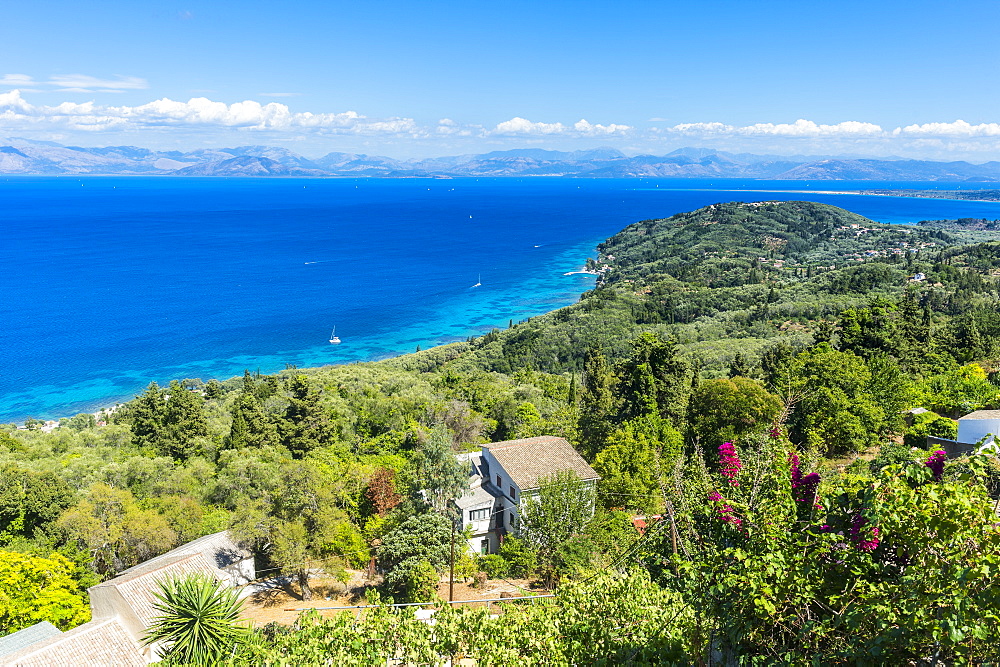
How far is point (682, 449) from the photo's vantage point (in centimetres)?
2484

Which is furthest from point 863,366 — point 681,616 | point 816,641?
point 816,641

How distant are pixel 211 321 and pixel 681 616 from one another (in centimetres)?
9032

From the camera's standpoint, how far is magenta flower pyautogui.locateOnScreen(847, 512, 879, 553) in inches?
271

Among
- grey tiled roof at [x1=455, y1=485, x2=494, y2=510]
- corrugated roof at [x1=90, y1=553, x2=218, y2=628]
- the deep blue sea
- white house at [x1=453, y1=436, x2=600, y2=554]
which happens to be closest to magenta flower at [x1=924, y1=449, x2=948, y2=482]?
white house at [x1=453, y1=436, x2=600, y2=554]

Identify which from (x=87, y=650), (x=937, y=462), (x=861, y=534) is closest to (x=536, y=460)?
(x=87, y=650)

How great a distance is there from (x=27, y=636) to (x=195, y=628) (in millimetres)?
5672

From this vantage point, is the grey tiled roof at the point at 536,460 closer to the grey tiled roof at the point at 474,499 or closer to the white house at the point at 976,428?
the grey tiled roof at the point at 474,499

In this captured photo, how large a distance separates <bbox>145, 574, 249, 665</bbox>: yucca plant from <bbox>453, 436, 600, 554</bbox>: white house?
10500 millimetres

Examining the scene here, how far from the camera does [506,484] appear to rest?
24.8 m

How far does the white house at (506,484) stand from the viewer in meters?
24.0

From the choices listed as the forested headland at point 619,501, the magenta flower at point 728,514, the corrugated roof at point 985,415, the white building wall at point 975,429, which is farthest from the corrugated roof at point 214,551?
the corrugated roof at point 985,415

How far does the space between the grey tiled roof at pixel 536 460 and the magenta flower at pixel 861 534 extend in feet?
54.7

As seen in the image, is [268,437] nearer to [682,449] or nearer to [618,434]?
[618,434]

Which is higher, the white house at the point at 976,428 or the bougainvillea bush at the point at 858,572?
the bougainvillea bush at the point at 858,572
